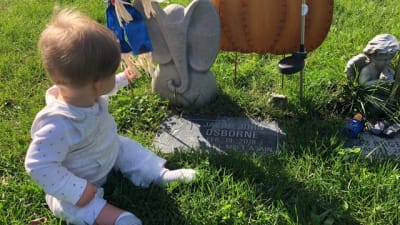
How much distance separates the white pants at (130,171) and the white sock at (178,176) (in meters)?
0.03

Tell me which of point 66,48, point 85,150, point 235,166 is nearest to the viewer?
point 66,48

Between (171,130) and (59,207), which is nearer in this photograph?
(59,207)

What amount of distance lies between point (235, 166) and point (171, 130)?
0.60 m

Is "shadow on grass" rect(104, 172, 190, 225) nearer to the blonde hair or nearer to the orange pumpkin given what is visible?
the blonde hair

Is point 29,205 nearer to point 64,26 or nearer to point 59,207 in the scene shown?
point 59,207

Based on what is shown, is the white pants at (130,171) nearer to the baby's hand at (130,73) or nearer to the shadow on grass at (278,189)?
the shadow on grass at (278,189)

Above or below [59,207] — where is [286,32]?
above

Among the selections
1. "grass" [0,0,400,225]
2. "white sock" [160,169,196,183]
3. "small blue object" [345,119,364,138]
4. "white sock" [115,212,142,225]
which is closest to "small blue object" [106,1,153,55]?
"grass" [0,0,400,225]

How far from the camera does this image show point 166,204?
2752 mm

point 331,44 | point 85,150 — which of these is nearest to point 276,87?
point 331,44

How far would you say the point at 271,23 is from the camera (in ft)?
11.3

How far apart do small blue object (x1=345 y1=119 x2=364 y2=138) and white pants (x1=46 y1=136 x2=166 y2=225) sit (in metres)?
1.17

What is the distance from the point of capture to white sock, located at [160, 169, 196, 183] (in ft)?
9.38

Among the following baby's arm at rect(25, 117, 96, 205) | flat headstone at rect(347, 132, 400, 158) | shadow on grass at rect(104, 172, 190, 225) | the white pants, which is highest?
baby's arm at rect(25, 117, 96, 205)
